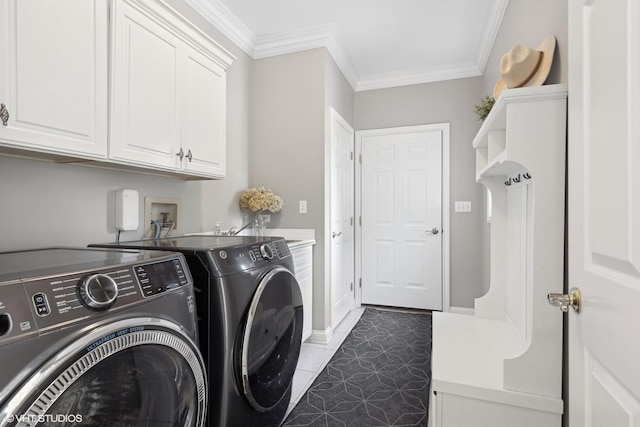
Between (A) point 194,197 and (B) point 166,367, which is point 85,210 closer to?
(A) point 194,197

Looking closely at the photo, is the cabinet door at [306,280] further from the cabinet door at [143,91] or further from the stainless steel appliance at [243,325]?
the cabinet door at [143,91]

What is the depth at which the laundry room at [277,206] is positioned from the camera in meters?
0.86

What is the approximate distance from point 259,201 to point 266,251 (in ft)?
3.87

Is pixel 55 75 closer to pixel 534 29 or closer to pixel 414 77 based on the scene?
pixel 534 29

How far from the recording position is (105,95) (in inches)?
50.8

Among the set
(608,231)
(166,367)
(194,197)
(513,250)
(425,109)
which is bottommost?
(166,367)

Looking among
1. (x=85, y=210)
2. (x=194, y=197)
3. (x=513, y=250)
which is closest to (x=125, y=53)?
(x=85, y=210)

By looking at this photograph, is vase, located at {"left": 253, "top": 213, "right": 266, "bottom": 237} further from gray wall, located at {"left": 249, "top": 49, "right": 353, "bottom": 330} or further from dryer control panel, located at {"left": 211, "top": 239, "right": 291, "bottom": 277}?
dryer control panel, located at {"left": 211, "top": 239, "right": 291, "bottom": 277}

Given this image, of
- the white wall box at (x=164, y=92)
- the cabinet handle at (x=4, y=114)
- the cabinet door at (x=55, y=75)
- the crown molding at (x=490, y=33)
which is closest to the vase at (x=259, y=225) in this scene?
the white wall box at (x=164, y=92)

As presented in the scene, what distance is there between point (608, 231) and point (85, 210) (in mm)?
1884

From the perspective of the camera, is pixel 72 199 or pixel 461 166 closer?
pixel 72 199

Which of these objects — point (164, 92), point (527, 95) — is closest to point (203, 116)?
point (164, 92)

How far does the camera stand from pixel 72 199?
146 cm

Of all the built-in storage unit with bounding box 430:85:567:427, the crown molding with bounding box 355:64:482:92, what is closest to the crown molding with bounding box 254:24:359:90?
the crown molding with bounding box 355:64:482:92
